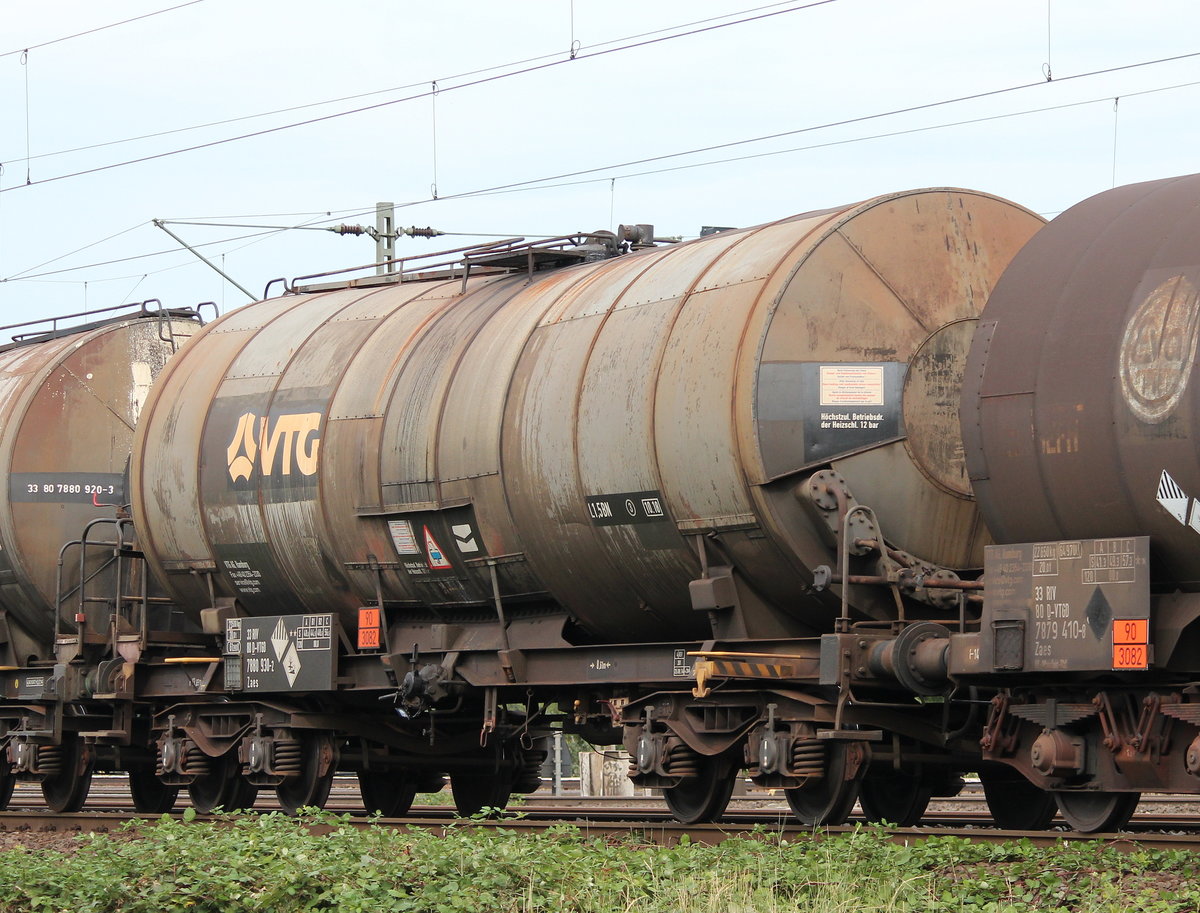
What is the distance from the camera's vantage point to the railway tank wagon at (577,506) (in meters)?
11.8

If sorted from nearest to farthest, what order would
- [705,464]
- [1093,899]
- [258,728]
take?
1. [1093,899]
2. [705,464]
3. [258,728]

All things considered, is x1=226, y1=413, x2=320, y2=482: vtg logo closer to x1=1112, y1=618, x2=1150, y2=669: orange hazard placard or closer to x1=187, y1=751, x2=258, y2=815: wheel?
x1=187, y1=751, x2=258, y2=815: wheel

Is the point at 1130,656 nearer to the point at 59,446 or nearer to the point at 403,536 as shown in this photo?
the point at 403,536

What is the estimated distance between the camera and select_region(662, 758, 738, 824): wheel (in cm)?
1298

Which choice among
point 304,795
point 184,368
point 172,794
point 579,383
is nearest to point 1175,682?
point 579,383

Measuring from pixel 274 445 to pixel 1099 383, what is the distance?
26.4ft

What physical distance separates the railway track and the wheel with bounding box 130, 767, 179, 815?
41 centimetres

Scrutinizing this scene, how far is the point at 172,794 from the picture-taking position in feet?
61.2

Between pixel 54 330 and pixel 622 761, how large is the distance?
42.7 feet

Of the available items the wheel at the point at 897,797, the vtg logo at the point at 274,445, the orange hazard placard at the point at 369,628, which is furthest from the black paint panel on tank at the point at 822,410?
the vtg logo at the point at 274,445

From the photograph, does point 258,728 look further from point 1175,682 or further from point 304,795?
point 1175,682

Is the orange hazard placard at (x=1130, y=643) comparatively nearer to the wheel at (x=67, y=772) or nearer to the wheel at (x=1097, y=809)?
the wheel at (x=1097, y=809)

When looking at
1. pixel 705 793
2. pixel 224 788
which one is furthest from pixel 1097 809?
pixel 224 788

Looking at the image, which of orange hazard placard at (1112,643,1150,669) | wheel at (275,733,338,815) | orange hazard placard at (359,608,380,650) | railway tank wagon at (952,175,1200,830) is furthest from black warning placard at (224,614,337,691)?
orange hazard placard at (1112,643,1150,669)
